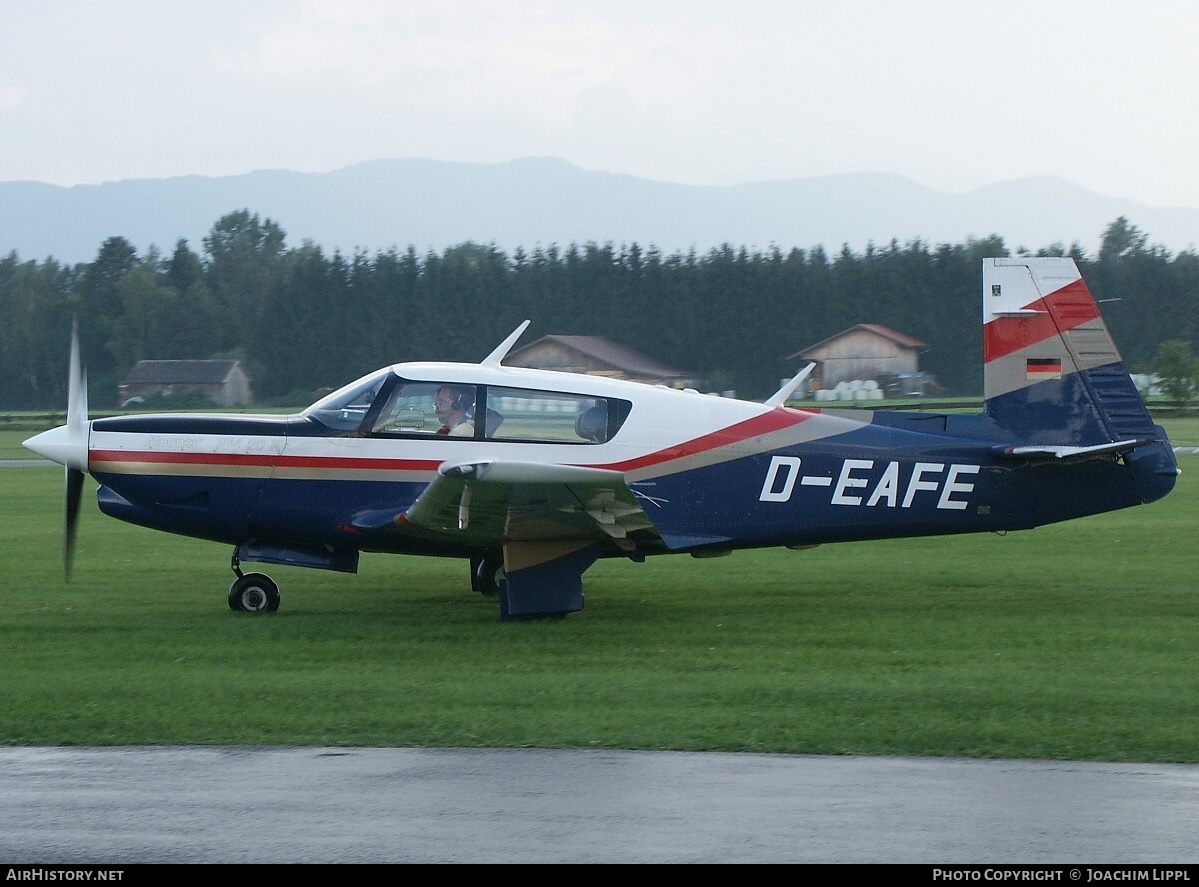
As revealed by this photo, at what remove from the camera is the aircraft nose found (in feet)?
33.9

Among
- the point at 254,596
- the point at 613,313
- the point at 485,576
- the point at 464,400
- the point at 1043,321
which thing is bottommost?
the point at 254,596

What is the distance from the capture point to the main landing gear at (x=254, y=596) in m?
10.7

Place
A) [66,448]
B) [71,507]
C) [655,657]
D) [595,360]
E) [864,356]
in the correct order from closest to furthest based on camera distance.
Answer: [655,657] < [66,448] < [71,507] < [595,360] < [864,356]

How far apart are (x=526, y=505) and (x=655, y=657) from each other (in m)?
1.52

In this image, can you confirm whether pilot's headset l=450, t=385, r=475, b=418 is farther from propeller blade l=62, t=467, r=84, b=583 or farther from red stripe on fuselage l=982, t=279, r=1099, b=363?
red stripe on fuselage l=982, t=279, r=1099, b=363

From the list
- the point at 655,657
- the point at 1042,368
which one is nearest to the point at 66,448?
the point at 655,657

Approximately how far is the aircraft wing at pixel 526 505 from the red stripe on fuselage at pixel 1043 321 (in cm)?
334

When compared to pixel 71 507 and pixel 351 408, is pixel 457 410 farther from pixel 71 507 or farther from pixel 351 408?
pixel 71 507

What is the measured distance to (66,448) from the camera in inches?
407

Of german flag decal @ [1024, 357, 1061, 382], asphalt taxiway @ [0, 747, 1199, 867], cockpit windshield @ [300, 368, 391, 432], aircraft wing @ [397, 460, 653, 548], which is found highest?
german flag decal @ [1024, 357, 1061, 382]

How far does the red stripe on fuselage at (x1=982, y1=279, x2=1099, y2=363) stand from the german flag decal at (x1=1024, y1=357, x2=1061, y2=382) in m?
0.15

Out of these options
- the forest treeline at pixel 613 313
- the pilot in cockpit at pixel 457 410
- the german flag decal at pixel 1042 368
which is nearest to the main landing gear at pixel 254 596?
the pilot in cockpit at pixel 457 410
